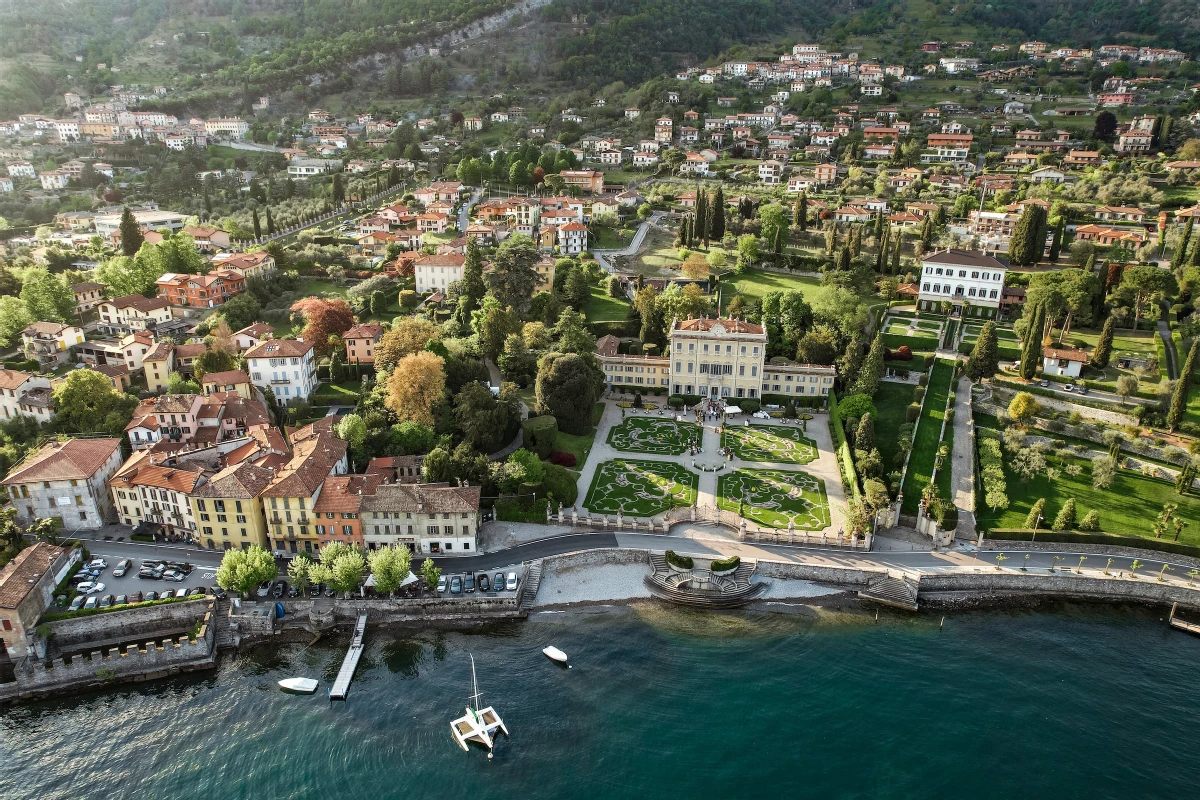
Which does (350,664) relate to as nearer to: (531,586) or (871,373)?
(531,586)

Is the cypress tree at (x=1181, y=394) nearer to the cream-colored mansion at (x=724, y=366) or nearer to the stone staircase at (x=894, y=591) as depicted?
the cream-colored mansion at (x=724, y=366)

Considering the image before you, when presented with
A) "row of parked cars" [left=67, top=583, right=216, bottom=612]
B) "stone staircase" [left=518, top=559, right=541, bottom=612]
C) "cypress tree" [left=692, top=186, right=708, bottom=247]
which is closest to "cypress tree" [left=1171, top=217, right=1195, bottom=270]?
"cypress tree" [left=692, top=186, right=708, bottom=247]

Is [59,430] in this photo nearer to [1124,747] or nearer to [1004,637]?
[1004,637]

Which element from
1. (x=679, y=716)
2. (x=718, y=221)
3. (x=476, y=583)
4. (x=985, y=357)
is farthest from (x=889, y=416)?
(x=718, y=221)

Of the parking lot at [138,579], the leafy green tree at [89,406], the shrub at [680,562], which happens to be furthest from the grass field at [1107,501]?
the leafy green tree at [89,406]

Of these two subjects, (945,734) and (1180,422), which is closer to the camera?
(945,734)

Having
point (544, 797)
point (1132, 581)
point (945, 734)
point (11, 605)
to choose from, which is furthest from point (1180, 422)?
point (11, 605)
